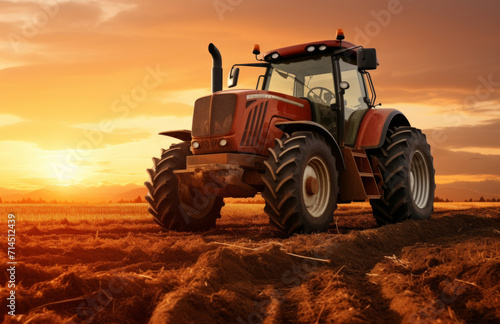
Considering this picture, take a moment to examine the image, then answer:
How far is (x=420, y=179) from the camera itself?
10.3m

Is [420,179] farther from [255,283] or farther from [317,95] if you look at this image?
[255,283]

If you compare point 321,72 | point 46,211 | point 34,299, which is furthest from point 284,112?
point 46,211

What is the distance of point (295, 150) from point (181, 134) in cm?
253

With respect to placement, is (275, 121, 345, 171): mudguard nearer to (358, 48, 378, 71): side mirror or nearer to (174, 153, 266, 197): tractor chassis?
(174, 153, 266, 197): tractor chassis

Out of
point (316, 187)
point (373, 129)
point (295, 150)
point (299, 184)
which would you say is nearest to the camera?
point (299, 184)

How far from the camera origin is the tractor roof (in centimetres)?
845

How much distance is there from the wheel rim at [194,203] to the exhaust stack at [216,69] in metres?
1.76

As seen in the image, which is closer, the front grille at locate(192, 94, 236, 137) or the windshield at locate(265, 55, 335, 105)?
the front grille at locate(192, 94, 236, 137)

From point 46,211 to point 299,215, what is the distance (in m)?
8.69

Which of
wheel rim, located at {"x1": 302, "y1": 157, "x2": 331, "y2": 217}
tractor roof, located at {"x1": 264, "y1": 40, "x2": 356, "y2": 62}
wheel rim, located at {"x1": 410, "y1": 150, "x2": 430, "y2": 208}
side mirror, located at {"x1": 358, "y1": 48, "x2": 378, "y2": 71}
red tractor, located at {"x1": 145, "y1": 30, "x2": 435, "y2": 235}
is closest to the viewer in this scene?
red tractor, located at {"x1": 145, "y1": 30, "x2": 435, "y2": 235}

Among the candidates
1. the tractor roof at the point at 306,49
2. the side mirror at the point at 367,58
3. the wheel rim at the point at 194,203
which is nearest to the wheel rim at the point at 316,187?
the side mirror at the point at 367,58

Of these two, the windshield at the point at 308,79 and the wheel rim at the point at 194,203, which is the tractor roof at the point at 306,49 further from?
the wheel rim at the point at 194,203

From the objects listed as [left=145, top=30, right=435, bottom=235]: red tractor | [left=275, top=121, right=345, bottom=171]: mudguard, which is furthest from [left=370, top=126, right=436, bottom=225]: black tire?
[left=275, top=121, right=345, bottom=171]: mudguard

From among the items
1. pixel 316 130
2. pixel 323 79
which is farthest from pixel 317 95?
pixel 316 130
